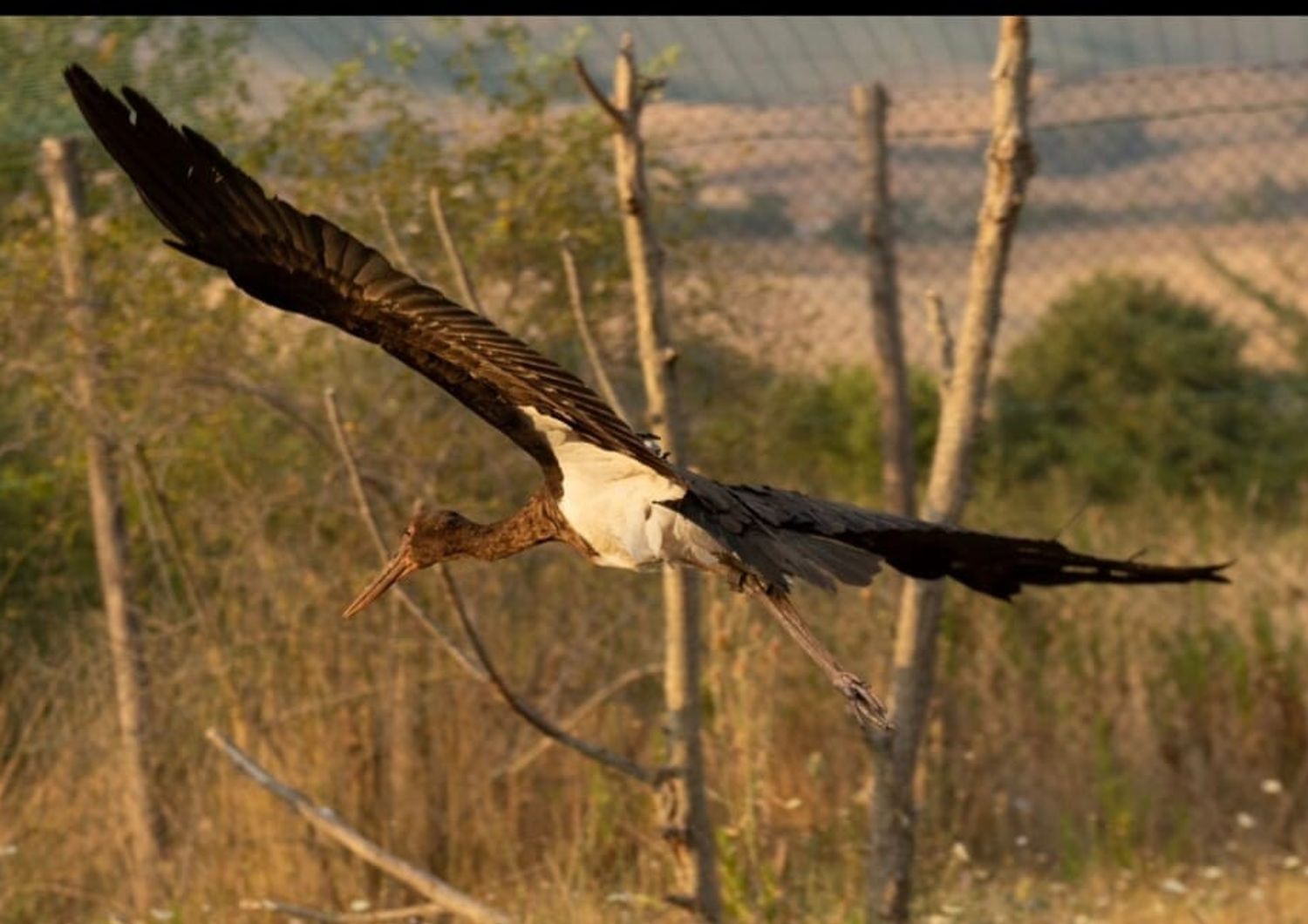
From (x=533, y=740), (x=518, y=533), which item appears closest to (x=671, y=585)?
(x=518, y=533)

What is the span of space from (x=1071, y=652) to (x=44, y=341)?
3272 millimetres

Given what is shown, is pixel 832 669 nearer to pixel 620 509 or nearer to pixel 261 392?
pixel 620 509

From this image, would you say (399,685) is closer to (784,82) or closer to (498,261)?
(498,261)

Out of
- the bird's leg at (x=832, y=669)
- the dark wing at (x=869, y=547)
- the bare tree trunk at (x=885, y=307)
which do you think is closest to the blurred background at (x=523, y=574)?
the bare tree trunk at (x=885, y=307)

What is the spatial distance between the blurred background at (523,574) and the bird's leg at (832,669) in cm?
141

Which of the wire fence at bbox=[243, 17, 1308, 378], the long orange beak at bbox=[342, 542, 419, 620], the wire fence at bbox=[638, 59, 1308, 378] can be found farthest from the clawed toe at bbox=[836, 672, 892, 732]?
the wire fence at bbox=[638, 59, 1308, 378]

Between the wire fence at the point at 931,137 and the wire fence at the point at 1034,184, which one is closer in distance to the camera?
the wire fence at the point at 931,137

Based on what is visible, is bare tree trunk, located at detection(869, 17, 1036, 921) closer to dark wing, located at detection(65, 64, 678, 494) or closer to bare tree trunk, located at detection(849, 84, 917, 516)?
dark wing, located at detection(65, 64, 678, 494)

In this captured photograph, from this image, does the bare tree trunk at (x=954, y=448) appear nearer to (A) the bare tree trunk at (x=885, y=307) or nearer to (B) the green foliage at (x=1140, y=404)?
(A) the bare tree trunk at (x=885, y=307)

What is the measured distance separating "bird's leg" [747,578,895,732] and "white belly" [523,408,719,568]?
0.42 feet

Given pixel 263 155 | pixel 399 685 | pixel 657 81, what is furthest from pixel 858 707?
pixel 263 155

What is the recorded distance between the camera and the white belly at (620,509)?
14.5ft

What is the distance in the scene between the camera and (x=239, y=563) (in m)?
6.70
